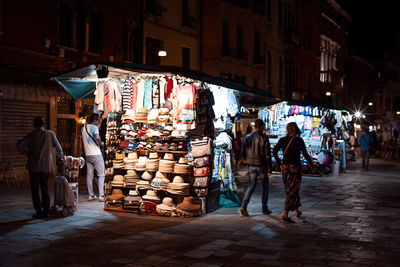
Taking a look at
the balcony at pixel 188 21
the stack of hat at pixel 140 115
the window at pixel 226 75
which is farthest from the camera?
the window at pixel 226 75

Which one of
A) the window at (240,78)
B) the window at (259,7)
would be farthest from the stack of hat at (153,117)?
the window at (259,7)

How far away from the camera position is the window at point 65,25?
56.4 ft

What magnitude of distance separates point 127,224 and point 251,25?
80.0 ft

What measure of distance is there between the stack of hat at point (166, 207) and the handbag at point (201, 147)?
1.07 meters

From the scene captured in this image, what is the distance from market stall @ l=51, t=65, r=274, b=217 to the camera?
9.41 meters

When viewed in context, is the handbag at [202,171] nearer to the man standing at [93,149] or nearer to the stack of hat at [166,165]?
the stack of hat at [166,165]

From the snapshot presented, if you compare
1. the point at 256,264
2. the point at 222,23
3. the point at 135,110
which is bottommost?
the point at 256,264

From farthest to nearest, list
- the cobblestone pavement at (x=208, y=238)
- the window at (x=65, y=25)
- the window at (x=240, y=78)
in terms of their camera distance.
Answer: the window at (x=240, y=78) → the window at (x=65, y=25) → the cobblestone pavement at (x=208, y=238)

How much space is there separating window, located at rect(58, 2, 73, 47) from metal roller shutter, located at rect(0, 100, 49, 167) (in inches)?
114

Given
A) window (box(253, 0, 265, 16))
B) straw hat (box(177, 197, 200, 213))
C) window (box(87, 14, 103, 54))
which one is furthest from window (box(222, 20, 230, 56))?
straw hat (box(177, 197, 200, 213))

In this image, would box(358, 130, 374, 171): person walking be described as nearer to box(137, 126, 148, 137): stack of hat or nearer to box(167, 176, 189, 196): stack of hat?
box(137, 126, 148, 137): stack of hat

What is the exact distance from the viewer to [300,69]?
39.1 m

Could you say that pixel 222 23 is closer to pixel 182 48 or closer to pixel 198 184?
pixel 182 48

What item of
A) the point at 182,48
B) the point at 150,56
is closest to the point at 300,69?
the point at 182,48
